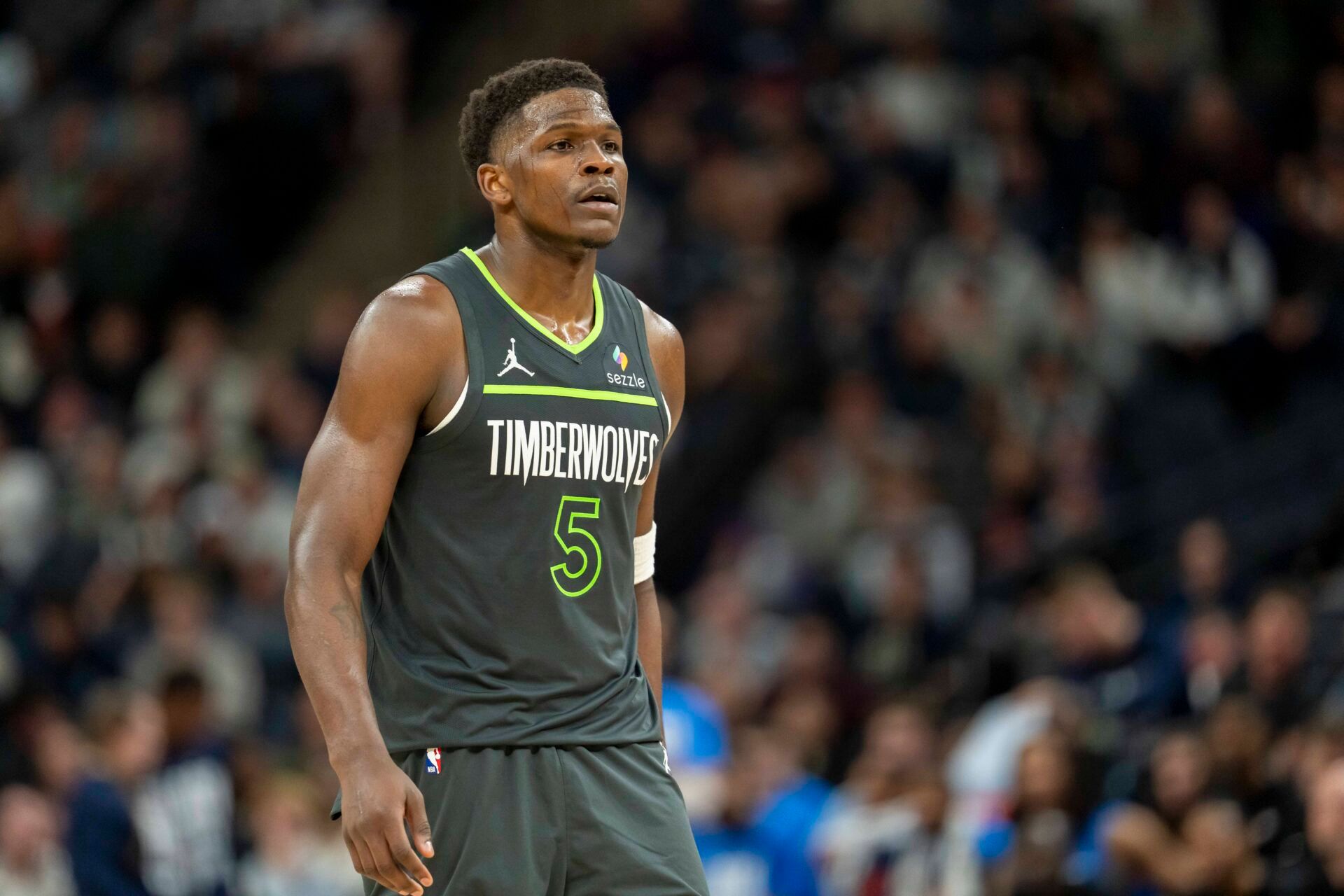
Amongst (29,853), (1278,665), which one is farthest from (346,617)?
(29,853)

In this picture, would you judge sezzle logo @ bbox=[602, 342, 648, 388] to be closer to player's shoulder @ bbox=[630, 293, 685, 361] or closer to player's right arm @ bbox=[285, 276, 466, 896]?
player's shoulder @ bbox=[630, 293, 685, 361]

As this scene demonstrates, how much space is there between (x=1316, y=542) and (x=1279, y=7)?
5.51 m

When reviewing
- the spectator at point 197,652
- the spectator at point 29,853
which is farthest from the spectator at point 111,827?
the spectator at point 197,652

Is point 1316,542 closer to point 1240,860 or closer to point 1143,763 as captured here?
point 1143,763

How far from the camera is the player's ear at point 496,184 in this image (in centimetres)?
426

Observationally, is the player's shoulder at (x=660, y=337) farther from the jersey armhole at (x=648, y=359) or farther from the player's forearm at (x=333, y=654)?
the player's forearm at (x=333, y=654)

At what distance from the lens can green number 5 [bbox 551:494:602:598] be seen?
4.11 meters

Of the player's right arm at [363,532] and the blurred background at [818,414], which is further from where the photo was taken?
the blurred background at [818,414]

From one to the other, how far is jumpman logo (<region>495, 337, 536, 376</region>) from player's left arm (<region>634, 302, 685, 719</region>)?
46 centimetres

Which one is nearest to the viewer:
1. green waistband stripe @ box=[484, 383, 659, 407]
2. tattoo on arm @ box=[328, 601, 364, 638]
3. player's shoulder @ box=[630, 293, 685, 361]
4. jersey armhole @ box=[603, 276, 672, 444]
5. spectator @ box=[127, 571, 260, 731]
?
tattoo on arm @ box=[328, 601, 364, 638]

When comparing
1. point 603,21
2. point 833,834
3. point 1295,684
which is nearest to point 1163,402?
point 1295,684

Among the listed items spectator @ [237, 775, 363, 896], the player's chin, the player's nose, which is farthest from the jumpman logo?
spectator @ [237, 775, 363, 896]

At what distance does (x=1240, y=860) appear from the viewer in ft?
25.1

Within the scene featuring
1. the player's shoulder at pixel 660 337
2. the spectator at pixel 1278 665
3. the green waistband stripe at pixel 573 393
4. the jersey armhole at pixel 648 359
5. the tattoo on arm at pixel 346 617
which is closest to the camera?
the tattoo on arm at pixel 346 617
